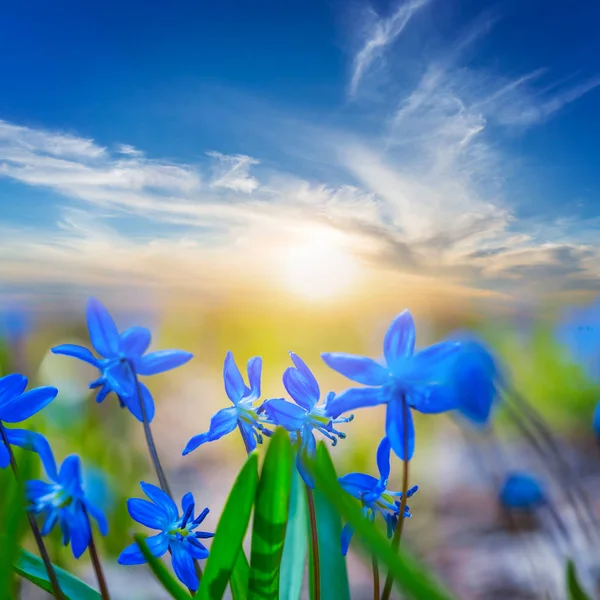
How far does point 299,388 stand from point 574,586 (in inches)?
11.2

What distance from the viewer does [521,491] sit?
816mm

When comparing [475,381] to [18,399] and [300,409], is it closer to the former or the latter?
[300,409]

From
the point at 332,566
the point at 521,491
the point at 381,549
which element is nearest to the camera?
the point at 381,549

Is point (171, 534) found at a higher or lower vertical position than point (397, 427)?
lower

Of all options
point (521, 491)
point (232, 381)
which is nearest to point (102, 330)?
point (232, 381)

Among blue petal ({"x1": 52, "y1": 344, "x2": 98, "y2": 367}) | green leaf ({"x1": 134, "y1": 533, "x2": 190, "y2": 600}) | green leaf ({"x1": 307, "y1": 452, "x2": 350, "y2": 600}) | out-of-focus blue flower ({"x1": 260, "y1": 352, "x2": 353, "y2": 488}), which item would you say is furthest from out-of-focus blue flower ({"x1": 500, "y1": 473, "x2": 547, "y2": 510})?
blue petal ({"x1": 52, "y1": 344, "x2": 98, "y2": 367})

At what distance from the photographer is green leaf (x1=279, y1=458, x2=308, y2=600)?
717 mm

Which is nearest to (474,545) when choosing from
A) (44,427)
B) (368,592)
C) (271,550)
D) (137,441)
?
(368,592)

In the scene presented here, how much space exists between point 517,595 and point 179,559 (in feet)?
3.72

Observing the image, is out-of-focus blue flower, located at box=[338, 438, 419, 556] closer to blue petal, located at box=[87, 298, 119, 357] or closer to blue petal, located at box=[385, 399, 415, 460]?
blue petal, located at box=[385, 399, 415, 460]

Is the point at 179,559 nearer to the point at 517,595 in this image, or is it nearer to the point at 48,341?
the point at 517,595

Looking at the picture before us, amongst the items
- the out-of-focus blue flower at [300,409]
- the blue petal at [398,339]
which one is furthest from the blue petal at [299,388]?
the blue petal at [398,339]

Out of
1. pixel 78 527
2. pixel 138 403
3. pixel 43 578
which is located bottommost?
pixel 43 578

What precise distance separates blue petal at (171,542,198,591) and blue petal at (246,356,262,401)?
0.16m
